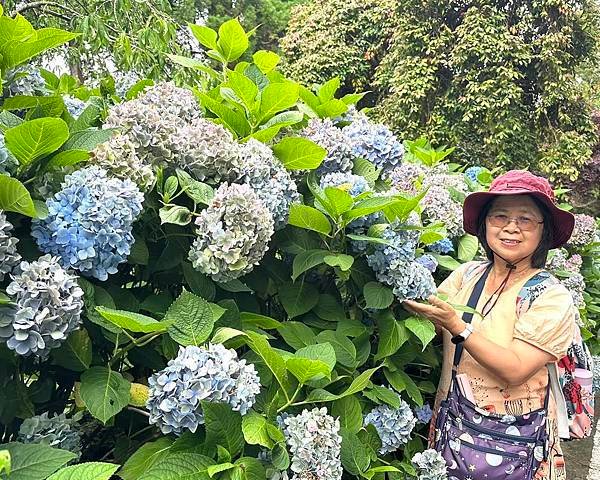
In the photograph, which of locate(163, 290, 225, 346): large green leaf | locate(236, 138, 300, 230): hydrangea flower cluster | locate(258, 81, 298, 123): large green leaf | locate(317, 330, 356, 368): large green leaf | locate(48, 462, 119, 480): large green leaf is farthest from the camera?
locate(258, 81, 298, 123): large green leaf

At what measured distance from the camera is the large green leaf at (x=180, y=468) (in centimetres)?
99

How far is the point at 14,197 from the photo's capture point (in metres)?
0.96

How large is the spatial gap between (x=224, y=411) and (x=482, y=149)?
30.1 ft

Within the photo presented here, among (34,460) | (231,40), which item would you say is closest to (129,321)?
(34,460)

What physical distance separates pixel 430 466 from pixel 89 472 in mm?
1118

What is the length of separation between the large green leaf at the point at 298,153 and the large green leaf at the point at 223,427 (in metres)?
0.65

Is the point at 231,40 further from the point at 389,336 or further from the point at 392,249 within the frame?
the point at 389,336

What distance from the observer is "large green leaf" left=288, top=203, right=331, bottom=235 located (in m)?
1.41

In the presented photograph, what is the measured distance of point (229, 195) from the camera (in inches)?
46.0

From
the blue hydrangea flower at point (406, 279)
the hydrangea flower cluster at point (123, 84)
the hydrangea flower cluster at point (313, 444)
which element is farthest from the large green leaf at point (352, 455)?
the hydrangea flower cluster at point (123, 84)

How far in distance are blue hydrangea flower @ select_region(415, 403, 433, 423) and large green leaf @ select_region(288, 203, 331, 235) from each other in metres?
0.72

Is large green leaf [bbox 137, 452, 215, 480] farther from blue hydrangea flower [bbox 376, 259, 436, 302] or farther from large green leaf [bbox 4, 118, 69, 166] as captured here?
blue hydrangea flower [bbox 376, 259, 436, 302]

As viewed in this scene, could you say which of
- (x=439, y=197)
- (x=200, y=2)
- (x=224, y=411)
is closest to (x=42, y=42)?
(x=224, y=411)

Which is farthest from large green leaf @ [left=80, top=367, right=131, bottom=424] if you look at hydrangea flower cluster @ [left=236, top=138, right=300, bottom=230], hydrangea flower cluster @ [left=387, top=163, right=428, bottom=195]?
hydrangea flower cluster @ [left=387, top=163, right=428, bottom=195]
